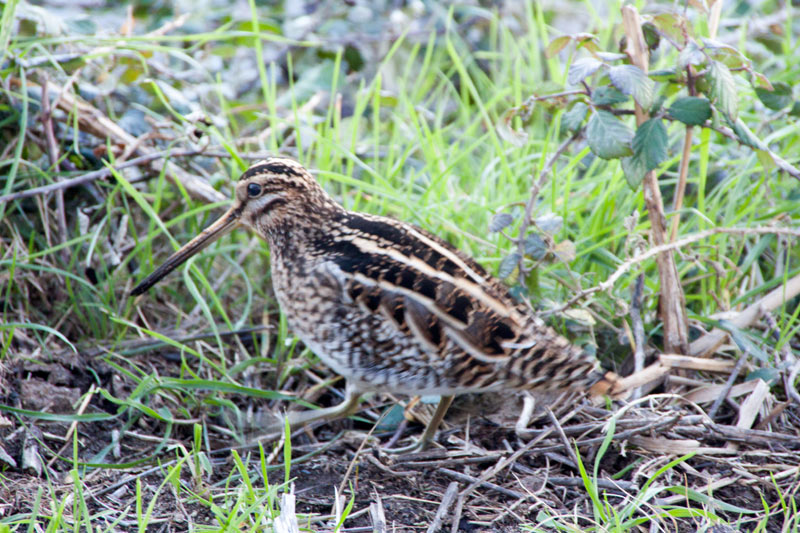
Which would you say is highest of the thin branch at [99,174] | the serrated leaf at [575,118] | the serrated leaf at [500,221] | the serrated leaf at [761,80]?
the serrated leaf at [761,80]

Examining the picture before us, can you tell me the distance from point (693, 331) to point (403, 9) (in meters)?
2.76

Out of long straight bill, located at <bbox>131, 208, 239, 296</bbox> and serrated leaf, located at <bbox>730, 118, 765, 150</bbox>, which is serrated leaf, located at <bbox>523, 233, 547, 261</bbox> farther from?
long straight bill, located at <bbox>131, 208, 239, 296</bbox>

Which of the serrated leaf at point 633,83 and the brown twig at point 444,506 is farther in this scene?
the serrated leaf at point 633,83

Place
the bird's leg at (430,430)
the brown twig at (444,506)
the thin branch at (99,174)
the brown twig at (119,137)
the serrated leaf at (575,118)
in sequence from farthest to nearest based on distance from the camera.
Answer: the brown twig at (119,137) < the thin branch at (99,174) < the bird's leg at (430,430) < the serrated leaf at (575,118) < the brown twig at (444,506)

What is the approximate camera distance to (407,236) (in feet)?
8.89

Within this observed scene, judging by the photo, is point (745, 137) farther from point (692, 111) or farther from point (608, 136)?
point (608, 136)

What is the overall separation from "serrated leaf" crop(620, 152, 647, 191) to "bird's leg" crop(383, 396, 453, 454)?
0.88 m

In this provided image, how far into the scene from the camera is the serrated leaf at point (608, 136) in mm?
2525

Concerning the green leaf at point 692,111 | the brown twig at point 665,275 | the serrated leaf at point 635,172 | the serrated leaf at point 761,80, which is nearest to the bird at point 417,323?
the brown twig at point 665,275

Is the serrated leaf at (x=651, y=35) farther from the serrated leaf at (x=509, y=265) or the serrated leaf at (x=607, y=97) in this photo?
the serrated leaf at (x=509, y=265)

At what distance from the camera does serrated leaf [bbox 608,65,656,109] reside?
2486 mm

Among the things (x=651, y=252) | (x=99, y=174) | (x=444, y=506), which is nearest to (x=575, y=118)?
(x=651, y=252)

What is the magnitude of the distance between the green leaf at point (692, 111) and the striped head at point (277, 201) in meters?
1.13

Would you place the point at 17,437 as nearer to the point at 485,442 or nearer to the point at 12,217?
the point at 12,217
